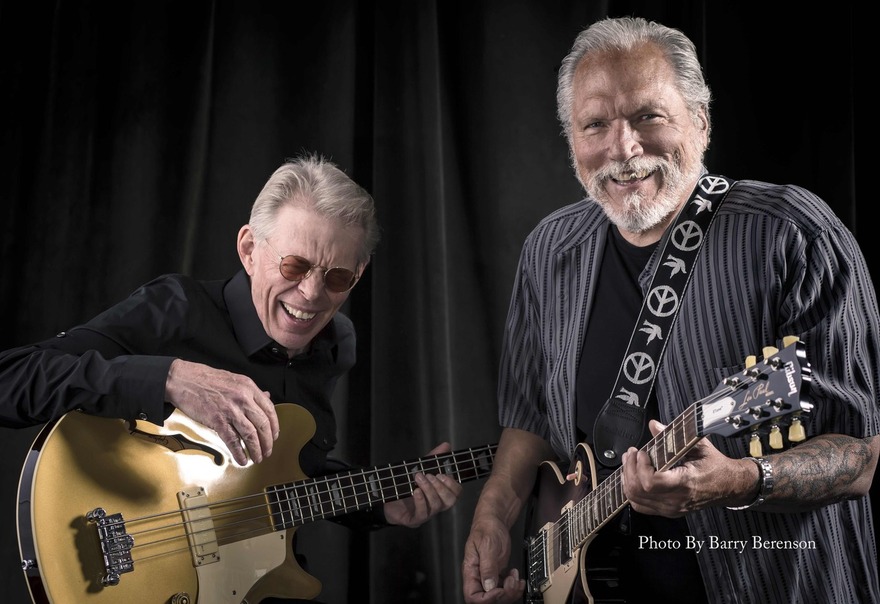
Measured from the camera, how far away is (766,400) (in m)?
1.49

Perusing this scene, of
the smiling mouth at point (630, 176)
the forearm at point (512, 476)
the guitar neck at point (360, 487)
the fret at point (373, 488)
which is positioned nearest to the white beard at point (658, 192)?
the smiling mouth at point (630, 176)

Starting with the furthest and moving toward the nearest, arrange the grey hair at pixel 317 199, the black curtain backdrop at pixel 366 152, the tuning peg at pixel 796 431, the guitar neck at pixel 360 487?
the black curtain backdrop at pixel 366 152 < the grey hair at pixel 317 199 < the guitar neck at pixel 360 487 < the tuning peg at pixel 796 431

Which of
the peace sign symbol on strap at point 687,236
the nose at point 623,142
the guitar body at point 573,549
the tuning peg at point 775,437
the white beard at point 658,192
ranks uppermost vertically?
the nose at point 623,142

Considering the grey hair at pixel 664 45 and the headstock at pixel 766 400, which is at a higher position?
the grey hair at pixel 664 45

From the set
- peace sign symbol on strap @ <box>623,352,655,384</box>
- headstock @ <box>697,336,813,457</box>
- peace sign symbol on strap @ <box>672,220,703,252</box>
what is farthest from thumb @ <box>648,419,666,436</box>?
peace sign symbol on strap @ <box>672,220,703,252</box>

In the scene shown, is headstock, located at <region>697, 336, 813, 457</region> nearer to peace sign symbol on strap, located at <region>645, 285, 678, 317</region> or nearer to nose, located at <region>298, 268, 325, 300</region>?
peace sign symbol on strap, located at <region>645, 285, 678, 317</region>

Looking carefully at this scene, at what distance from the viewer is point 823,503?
1773mm

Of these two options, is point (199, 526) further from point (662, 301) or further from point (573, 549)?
point (662, 301)

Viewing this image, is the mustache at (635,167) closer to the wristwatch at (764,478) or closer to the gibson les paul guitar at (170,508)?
the wristwatch at (764,478)

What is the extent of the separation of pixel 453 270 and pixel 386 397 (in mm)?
462

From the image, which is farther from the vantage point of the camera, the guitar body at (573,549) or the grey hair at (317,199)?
the grey hair at (317,199)

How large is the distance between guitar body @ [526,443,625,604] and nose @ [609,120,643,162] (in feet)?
2.27

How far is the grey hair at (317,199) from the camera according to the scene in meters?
2.38

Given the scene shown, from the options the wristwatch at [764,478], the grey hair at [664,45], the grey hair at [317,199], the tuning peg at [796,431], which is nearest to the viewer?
the tuning peg at [796,431]
